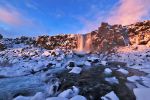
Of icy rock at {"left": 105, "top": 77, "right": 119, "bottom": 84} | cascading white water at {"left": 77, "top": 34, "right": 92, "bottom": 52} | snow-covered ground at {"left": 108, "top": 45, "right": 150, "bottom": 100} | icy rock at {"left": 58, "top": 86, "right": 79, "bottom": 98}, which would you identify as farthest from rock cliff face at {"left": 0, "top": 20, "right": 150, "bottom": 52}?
icy rock at {"left": 58, "top": 86, "right": 79, "bottom": 98}

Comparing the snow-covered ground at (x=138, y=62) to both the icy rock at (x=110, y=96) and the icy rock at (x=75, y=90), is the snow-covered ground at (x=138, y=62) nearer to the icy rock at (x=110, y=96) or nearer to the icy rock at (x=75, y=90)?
the icy rock at (x=110, y=96)

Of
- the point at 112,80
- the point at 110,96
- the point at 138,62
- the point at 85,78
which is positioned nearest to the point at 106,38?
the point at 138,62

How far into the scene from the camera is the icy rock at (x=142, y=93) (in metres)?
7.96

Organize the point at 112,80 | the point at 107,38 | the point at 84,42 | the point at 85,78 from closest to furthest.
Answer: the point at 112,80, the point at 85,78, the point at 107,38, the point at 84,42

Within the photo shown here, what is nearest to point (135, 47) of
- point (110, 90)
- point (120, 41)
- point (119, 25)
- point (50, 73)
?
point (120, 41)

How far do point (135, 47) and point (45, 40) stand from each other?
501 inches

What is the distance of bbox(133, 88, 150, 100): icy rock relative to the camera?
796 cm

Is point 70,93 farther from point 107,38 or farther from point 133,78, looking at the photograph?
point 107,38

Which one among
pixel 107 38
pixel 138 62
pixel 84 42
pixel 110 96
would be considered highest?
pixel 107 38

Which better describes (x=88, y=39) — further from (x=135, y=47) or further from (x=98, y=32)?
(x=135, y=47)

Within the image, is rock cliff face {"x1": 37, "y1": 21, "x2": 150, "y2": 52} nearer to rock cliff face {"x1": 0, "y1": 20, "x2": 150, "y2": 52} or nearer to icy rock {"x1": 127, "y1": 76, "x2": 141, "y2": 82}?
rock cliff face {"x1": 0, "y1": 20, "x2": 150, "y2": 52}

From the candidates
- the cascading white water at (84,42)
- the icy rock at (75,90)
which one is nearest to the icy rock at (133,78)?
the icy rock at (75,90)

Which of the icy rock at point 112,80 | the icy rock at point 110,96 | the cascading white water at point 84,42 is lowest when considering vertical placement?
the icy rock at point 110,96

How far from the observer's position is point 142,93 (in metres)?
8.29
